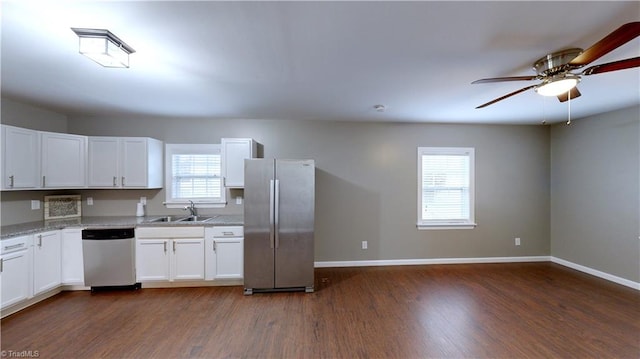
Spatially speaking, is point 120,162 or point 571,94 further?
point 120,162

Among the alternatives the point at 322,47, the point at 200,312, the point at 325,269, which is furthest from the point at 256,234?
the point at 322,47

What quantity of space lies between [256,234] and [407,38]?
8.73 ft

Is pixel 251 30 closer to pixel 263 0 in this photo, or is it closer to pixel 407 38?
pixel 263 0

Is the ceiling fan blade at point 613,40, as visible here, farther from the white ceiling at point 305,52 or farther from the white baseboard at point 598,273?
the white baseboard at point 598,273

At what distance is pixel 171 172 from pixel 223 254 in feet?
5.49

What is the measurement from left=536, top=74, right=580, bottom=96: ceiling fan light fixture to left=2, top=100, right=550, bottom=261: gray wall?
223 centimetres

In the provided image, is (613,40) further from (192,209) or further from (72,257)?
(72,257)

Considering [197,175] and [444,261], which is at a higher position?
[197,175]

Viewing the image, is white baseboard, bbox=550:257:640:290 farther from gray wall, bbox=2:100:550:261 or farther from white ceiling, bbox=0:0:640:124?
white ceiling, bbox=0:0:640:124

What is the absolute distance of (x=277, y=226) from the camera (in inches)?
126

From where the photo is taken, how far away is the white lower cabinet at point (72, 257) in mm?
3133

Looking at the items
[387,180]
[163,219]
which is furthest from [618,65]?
[163,219]

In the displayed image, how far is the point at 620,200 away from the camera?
11.3ft

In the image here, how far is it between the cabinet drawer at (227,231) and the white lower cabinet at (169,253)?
0.17 meters
